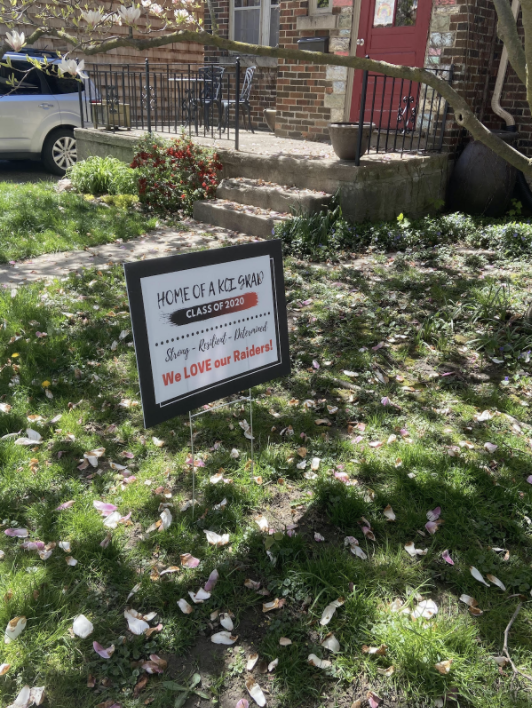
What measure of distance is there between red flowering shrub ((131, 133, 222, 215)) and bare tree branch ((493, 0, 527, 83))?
14.1 feet

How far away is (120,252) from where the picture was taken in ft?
19.2

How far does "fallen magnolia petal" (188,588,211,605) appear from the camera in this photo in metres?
2.04

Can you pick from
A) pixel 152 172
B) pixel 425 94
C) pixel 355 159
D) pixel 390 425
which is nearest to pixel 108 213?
pixel 152 172

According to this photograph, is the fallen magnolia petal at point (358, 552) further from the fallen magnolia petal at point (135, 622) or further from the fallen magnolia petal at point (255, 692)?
the fallen magnolia petal at point (135, 622)

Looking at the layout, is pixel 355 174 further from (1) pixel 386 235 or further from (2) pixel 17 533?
(2) pixel 17 533

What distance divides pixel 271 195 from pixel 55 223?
2.54 meters

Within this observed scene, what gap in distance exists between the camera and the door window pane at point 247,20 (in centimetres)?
1154

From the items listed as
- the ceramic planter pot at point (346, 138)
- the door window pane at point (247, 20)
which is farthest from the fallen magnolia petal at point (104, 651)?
the door window pane at point (247, 20)

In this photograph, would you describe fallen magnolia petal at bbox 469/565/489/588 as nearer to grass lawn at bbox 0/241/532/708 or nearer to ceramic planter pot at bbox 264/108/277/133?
grass lawn at bbox 0/241/532/708

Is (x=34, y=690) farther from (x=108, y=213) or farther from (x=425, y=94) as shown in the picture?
(x=425, y=94)

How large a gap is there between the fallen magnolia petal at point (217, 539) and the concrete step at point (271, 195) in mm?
4563

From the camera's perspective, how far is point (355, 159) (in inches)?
247

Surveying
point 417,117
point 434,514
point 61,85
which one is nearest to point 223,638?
point 434,514

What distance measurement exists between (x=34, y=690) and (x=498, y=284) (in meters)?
4.38
